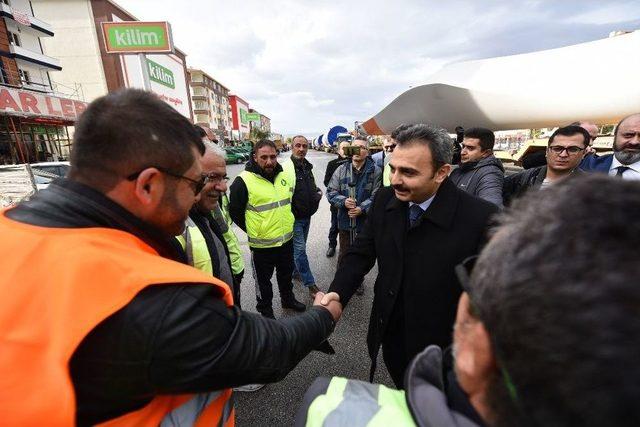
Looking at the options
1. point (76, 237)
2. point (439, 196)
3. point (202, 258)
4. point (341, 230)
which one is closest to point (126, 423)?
point (76, 237)

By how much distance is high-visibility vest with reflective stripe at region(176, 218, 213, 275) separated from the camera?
1.53 m

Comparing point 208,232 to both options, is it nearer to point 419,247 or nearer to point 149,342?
point 149,342

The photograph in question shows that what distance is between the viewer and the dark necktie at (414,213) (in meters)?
1.83

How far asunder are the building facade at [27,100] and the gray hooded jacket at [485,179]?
59.6 ft

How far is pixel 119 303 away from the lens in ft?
2.33

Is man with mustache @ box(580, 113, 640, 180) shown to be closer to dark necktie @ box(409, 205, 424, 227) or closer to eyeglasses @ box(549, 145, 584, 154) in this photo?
eyeglasses @ box(549, 145, 584, 154)

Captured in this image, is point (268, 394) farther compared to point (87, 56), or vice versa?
point (87, 56)

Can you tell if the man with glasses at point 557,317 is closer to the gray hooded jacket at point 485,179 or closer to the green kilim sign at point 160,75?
the gray hooded jacket at point 485,179

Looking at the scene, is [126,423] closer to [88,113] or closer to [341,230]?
[88,113]

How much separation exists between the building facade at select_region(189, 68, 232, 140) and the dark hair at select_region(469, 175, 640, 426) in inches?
2163

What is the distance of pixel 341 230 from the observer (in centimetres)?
450

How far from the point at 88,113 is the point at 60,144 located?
27868 millimetres

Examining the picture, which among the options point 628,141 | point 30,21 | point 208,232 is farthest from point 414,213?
point 30,21

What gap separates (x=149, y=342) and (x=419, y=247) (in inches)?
55.2
